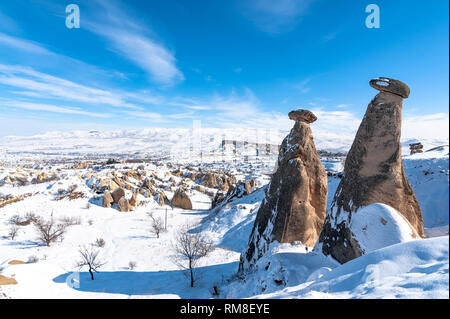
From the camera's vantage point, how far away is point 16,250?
1988cm

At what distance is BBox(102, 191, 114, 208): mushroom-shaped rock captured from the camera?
37.6 meters

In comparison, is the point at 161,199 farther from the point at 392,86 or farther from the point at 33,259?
the point at 392,86

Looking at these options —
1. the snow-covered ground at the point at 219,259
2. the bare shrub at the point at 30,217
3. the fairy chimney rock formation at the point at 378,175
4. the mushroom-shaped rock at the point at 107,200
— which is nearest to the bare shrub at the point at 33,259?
the snow-covered ground at the point at 219,259

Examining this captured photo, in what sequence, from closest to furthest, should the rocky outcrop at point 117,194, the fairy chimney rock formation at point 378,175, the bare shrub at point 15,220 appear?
1. the fairy chimney rock formation at point 378,175
2. the bare shrub at point 15,220
3. the rocky outcrop at point 117,194

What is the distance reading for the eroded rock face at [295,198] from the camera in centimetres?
913

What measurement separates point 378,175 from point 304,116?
5.07 m

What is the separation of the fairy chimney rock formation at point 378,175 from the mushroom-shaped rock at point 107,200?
40272mm

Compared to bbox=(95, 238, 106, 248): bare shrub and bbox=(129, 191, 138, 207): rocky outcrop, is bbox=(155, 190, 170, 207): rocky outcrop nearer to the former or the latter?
bbox=(129, 191, 138, 207): rocky outcrop

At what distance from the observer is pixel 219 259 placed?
707 inches

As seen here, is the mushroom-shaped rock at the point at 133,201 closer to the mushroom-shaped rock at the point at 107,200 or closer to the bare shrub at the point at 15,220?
the mushroom-shaped rock at the point at 107,200

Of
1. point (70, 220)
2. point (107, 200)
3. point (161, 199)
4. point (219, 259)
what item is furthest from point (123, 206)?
point (219, 259)
